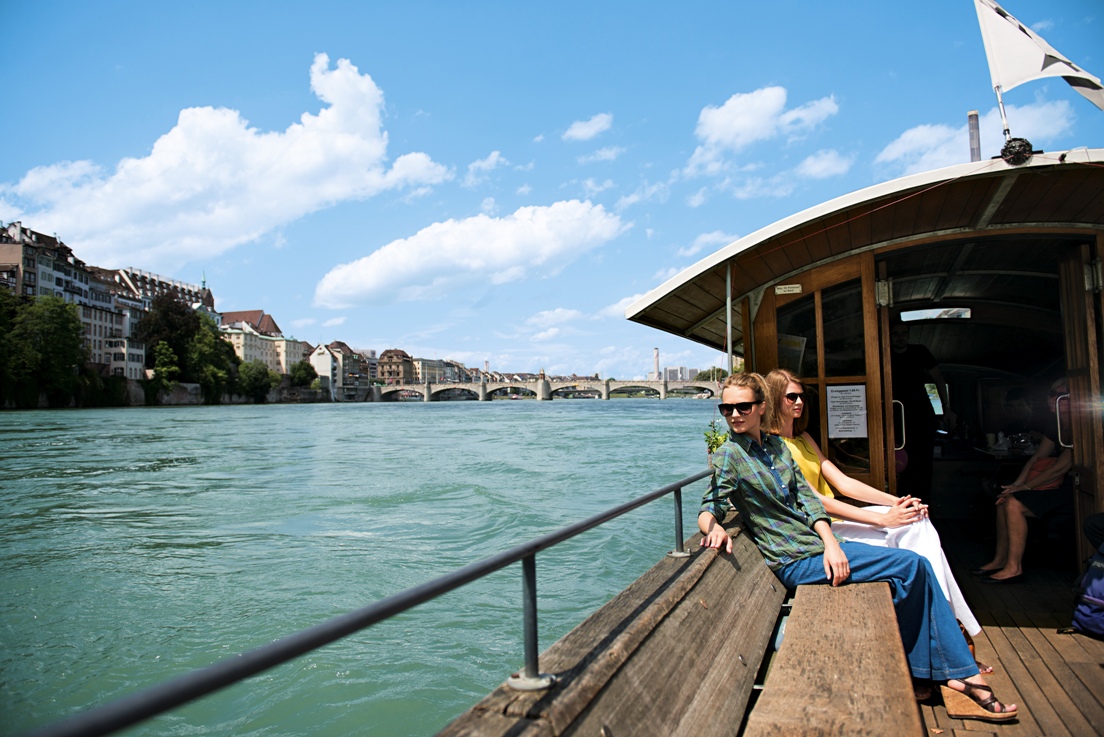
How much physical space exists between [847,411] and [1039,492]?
57.8 inches

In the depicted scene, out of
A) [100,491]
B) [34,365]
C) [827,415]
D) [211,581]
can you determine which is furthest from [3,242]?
[827,415]

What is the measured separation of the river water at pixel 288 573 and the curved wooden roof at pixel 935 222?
12.7 ft

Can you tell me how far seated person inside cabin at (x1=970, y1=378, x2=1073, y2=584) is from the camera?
5156 mm

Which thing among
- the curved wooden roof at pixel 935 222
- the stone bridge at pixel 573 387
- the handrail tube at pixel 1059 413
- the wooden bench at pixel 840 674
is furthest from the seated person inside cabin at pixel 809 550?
the stone bridge at pixel 573 387

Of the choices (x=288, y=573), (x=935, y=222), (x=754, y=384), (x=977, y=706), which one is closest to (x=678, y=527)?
(x=754, y=384)

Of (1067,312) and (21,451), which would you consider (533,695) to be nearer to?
(1067,312)

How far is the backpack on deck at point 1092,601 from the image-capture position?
12.8ft

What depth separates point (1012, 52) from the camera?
5078 millimetres

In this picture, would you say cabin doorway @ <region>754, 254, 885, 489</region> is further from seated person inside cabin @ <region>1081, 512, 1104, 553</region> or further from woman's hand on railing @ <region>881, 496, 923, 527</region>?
woman's hand on railing @ <region>881, 496, 923, 527</region>

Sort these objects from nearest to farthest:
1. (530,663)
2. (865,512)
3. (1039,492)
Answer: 1. (530,663)
2. (865,512)
3. (1039,492)

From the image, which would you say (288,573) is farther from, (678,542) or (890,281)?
(890,281)

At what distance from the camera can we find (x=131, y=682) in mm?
6723

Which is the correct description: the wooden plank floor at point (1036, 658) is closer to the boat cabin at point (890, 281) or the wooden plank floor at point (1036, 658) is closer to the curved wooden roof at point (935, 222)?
the boat cabin at point (890, 281)

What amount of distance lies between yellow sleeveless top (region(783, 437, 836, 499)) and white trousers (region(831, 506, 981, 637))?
215 mm
